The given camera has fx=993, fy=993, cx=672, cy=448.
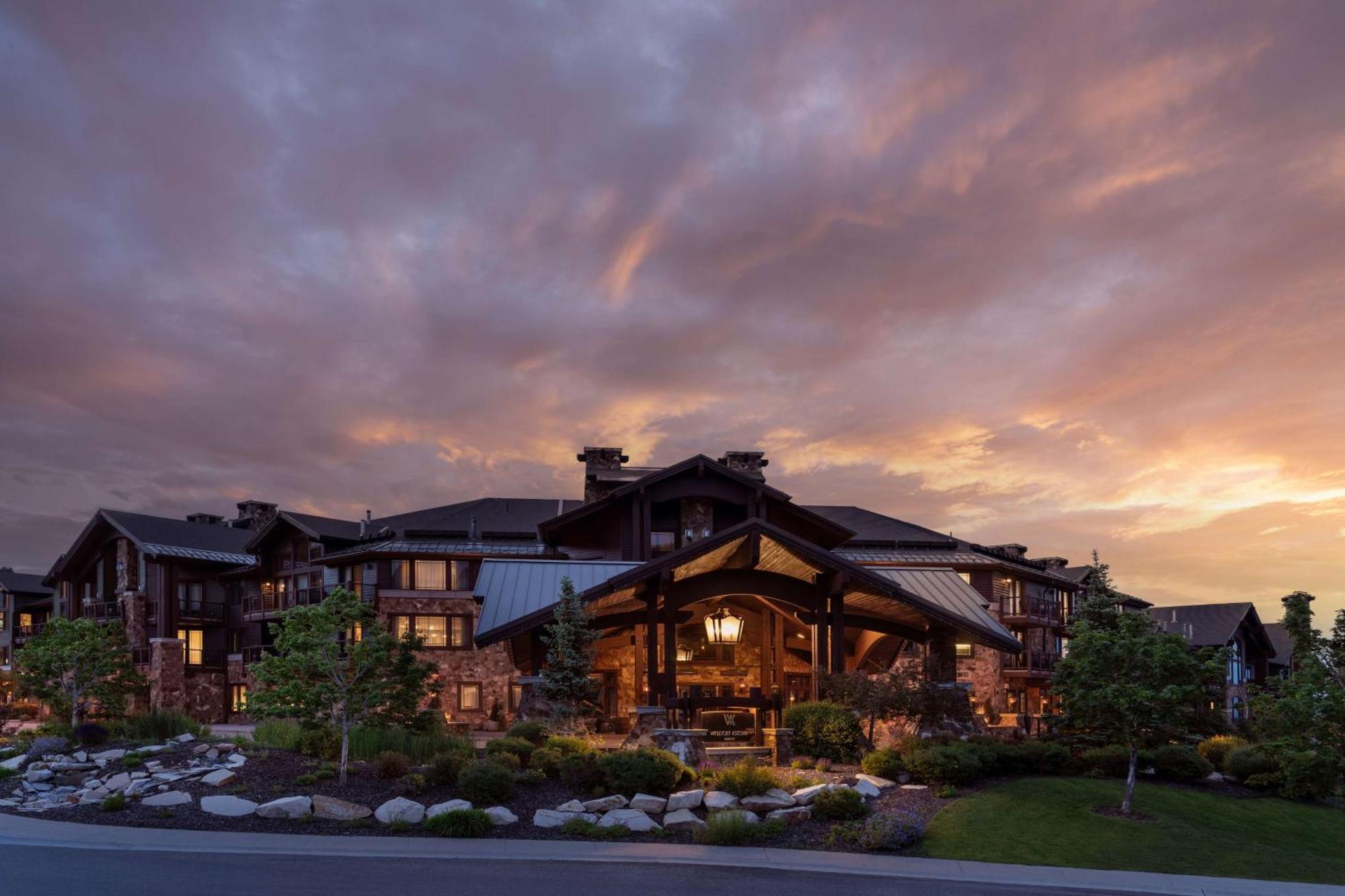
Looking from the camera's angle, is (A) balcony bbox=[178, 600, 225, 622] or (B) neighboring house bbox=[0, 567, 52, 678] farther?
(B) neighboring house bbox=[0, 567, 52, 678]

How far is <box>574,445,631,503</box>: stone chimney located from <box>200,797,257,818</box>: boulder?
28572 mm

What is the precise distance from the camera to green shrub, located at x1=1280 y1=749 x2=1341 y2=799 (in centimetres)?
2008

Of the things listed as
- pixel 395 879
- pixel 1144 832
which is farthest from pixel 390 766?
pixel 1144 832

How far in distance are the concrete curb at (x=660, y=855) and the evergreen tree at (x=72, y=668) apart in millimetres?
18762

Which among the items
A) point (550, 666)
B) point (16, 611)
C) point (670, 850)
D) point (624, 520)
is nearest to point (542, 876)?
point (670, 850)

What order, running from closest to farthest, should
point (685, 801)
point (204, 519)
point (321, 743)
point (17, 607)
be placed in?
1. point (685, 801)
2. point (321, 743)
3. point (204, 519)
4. point (17, 607)

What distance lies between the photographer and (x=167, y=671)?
53500 millimetres

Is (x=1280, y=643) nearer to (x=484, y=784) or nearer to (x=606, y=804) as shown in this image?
→ (x=606, y=804)

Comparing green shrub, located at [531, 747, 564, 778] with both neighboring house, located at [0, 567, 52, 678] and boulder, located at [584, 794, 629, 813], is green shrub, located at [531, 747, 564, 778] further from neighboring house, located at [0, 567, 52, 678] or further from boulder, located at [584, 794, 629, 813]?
neighboring house, located at [0, 567, 52, 678]

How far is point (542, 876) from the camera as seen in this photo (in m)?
14.5

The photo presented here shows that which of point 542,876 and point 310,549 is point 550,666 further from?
point 310,549

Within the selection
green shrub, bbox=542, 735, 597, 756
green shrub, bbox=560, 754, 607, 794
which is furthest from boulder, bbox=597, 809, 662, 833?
green shrub, bbox=542, 735, 597, 756

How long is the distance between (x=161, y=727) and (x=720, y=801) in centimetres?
1687

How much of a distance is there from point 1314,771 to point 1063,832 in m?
6.77
